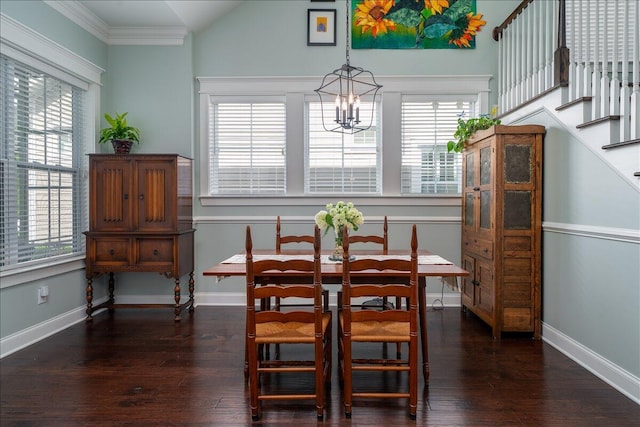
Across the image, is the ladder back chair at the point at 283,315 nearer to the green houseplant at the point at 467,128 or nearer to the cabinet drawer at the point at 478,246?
the cabinet drawer at the point at 478,246

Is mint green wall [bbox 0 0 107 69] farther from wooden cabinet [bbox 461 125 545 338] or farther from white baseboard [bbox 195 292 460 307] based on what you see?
wooden cabinet [bbox 461 125 545 338]

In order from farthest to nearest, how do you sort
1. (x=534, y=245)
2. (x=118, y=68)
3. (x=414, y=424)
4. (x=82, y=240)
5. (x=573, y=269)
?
(x=118, y=68) → (x=82, y=240) → (x=534, y=245) → (x=573, y=269) → (x=414, y=424)

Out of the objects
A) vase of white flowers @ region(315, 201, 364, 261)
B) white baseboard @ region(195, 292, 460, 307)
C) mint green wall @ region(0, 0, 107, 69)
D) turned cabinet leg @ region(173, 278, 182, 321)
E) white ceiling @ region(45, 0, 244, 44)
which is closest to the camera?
vase of white flowers @ region(315, 201, 364, 261)

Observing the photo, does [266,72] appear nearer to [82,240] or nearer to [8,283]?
[82,240]

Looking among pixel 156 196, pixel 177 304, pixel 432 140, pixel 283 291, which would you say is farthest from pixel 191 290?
pixel 432 140

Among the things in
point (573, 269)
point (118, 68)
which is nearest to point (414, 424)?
point (573, 269)

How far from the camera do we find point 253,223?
4523 millimetres

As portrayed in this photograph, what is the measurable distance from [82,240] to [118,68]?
1.91m

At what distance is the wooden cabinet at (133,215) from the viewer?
392 centimetres

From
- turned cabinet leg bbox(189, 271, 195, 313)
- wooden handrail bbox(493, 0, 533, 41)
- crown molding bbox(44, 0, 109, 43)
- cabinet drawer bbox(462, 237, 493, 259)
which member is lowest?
turned cabinet leg bbox(189, 271, 195, 313)

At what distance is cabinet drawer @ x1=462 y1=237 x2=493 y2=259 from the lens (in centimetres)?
350

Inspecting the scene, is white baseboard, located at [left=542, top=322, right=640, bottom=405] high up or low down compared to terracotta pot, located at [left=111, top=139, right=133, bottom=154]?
down

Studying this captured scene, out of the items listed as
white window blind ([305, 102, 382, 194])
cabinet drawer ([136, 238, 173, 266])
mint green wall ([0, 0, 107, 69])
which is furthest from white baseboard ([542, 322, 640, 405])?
mint green wall ([0, 0, 107, 69])

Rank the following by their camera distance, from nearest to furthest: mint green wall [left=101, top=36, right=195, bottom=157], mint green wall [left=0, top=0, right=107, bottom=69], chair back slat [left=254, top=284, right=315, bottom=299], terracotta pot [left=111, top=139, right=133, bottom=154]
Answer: chair back slat [left=254, top=284, right=315, bottom=299] → mint green wall [left=0, top=0, right=107, bottom=69] → terracotta pot [left=111, top=139, right=133, bottom=154] → mint green wall [left=101, top=36, right=195, bottom=157]
